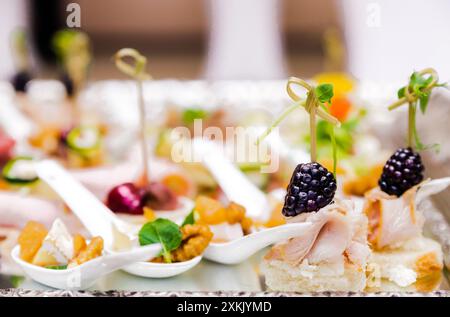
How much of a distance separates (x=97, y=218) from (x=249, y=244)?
0.36m

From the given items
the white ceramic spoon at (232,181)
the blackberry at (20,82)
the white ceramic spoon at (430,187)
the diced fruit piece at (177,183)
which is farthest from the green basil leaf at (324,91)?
the blackberry at (20,82)

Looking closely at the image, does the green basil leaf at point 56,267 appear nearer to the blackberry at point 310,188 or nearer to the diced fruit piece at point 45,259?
the diced fruit piece at point 45,259

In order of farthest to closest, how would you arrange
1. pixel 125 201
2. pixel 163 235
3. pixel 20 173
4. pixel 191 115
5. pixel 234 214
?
pixel 191 115, pixel 20 173, pixel 125 201, pixel 234 214, pixel 163 235

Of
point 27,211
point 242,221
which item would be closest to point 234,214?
point 242,221

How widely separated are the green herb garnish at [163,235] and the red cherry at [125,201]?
0.20m

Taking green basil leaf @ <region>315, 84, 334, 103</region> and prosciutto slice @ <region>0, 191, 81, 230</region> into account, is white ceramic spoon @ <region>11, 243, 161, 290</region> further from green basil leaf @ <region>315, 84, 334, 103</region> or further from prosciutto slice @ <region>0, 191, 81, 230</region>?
green basil leaf @ <region>315, 84, 334, 103</region>

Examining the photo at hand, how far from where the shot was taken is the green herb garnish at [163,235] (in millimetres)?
1226

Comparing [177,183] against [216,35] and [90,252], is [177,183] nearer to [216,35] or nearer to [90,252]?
[90,252]

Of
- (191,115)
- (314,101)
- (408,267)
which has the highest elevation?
(314,101)

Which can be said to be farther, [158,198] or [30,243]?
[158,198]

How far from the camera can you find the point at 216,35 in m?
6.14

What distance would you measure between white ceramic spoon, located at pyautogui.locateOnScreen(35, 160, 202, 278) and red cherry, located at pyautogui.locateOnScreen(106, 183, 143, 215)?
26 mm

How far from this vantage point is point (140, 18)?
6918 mm

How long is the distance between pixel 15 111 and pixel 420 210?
187 centimetres
